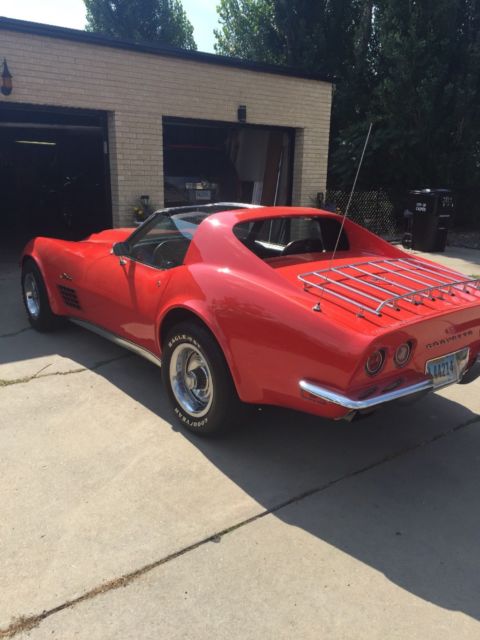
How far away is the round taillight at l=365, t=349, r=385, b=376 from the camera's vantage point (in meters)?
2.58

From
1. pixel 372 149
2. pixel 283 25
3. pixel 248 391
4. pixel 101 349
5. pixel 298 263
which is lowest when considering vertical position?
pixel 101 349

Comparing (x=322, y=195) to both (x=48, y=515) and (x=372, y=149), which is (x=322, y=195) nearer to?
(x=372, y=149)

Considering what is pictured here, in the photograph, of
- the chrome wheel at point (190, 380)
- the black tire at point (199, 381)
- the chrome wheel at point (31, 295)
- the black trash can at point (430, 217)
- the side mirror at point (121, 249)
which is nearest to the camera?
the black tire at point (199, 381)

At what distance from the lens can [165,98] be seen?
8.82m

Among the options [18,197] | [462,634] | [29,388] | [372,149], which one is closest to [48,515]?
[29,388]

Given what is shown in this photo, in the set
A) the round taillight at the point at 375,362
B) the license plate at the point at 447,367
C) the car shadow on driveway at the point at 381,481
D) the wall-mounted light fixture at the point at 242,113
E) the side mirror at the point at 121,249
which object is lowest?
the car shadow on driveway at the point at 381,481

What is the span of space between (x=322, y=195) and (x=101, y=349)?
25.4 feet

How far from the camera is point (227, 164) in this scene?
12.2 meters

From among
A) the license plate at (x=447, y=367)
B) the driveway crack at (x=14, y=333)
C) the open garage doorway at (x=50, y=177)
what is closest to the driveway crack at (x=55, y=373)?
the driveway crack at (x=14, y=333)

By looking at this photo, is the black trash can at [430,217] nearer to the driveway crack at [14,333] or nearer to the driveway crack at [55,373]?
the driveway crack at [55,373]

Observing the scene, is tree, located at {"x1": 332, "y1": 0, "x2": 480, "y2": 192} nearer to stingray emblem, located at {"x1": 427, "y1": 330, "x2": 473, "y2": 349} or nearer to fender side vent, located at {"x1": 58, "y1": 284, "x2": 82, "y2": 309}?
fender side vent, located at {"x1": 58, "y1": 284, "x2": 82, "y2": 309}

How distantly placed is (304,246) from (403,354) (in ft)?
4.87

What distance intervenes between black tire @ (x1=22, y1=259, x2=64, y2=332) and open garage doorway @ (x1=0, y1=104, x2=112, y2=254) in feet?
21.9

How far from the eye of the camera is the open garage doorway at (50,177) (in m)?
12.9
